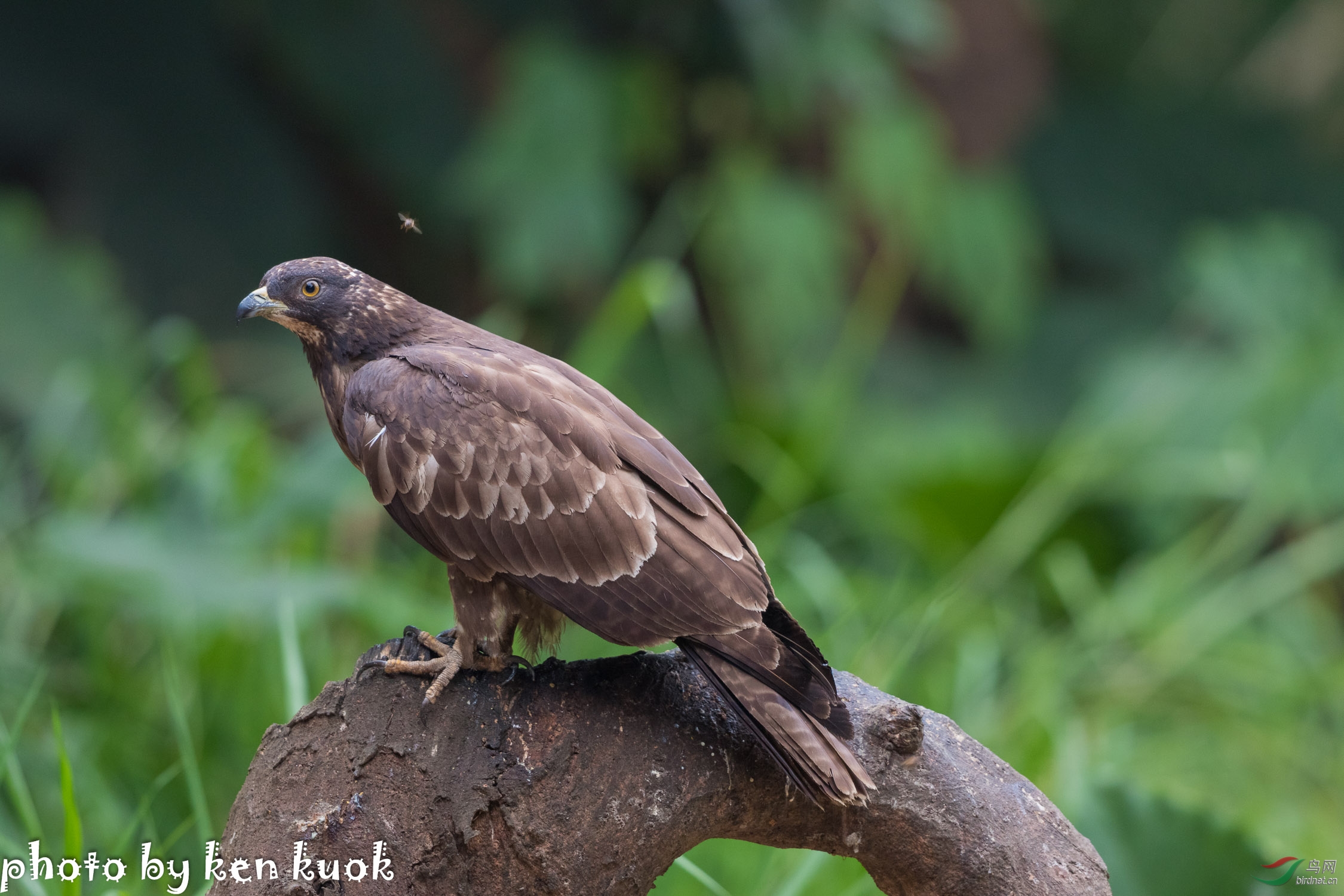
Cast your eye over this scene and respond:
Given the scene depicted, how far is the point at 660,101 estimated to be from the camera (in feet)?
18.9

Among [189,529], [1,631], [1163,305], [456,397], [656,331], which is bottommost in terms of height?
[1,631]

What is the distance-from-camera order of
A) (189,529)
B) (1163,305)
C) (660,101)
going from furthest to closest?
(1163,305), (660,101), (189,529)

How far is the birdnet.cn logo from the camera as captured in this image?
2742 mm

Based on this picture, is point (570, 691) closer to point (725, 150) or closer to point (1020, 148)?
point (725, 150)

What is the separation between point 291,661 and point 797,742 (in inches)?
65.5

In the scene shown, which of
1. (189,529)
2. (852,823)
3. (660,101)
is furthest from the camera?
(660,101)

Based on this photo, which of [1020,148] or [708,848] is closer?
[708,848]

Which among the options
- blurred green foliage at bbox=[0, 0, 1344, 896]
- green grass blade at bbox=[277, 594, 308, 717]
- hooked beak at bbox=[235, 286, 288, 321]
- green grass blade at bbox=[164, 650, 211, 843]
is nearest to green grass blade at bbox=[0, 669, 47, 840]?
blurred green foliage at bbox=[0, 0, 1344, 896]

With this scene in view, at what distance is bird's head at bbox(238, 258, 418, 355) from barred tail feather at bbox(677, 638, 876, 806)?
941 mm

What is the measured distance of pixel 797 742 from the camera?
1.95 meters

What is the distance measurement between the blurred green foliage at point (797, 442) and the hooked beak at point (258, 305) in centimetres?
114

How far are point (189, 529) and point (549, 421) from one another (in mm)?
2214

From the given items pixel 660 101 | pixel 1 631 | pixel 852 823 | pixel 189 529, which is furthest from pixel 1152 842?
pixel 660 101

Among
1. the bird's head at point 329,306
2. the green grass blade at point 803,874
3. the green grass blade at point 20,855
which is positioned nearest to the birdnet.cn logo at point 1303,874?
the green grass blade at point 803,874
